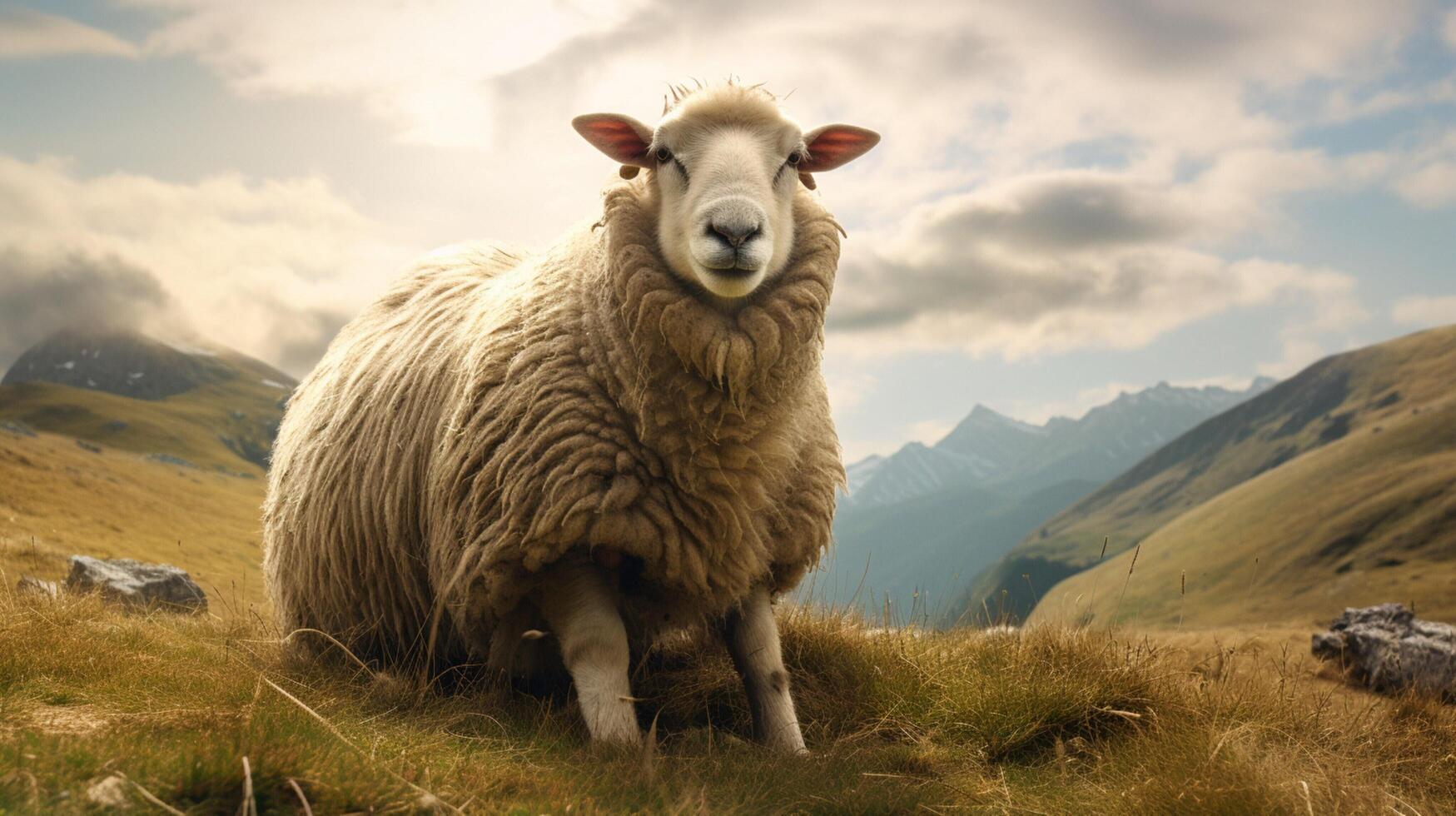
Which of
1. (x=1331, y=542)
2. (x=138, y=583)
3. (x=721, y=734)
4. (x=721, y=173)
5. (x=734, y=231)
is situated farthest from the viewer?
(x=1331, y=542)

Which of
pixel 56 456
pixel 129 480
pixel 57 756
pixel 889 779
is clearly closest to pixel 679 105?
pixel 889 779

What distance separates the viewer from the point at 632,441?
16.4ft

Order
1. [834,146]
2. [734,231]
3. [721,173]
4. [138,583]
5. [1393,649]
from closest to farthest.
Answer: [734,231], [721,173], [834,146], [1393,649], [138,583]

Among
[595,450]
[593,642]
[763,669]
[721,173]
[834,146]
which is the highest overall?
[834,146]

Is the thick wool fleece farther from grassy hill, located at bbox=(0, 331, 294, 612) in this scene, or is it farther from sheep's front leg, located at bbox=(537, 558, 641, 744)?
grassy hill, located at bbox=(0, 331, 294, 612)

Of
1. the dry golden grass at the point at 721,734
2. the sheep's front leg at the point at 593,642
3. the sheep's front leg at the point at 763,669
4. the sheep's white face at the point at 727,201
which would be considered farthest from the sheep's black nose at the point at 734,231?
the dry golden grass at the point at 721,734

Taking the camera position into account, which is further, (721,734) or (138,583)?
(138,583)

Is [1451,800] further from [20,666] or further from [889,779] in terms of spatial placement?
[20,666]

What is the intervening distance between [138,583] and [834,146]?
339 inches

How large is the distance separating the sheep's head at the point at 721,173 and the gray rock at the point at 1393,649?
6799 millimetres

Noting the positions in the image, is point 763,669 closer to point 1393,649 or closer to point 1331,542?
point 1393,649

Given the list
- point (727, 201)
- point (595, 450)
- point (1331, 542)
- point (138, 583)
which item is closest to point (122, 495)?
point (138, 583)

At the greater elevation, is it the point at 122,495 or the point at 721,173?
the point at 721,173

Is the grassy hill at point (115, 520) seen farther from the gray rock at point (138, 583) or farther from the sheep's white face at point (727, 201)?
the sheep's white face at point (727, 201)
